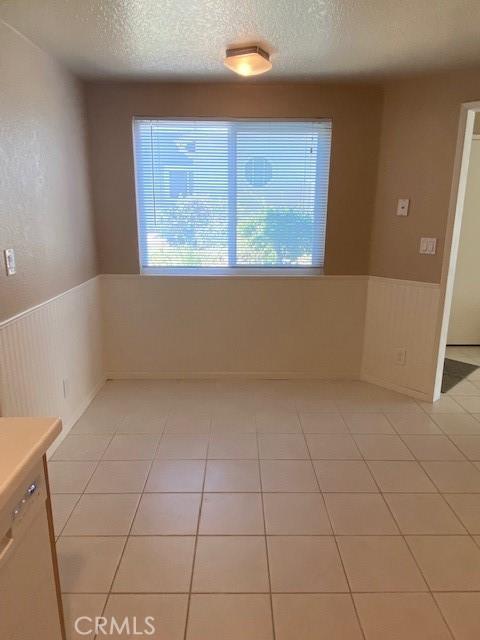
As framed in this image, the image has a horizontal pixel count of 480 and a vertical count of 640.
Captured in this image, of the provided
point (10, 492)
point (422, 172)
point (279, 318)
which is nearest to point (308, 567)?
point (10, 492)

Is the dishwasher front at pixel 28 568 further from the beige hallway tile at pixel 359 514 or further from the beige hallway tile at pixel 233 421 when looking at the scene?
the beige hallway tile at pixel 233 421

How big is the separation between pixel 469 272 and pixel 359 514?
3.43 metres

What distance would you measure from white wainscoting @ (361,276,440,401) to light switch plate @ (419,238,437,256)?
233mm

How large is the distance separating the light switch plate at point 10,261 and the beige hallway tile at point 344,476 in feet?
6.47

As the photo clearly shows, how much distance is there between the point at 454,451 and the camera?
8.71ft

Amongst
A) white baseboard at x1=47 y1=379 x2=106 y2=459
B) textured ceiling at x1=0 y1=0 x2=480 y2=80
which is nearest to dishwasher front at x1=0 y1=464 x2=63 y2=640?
white baseboard at x1=47 y1=379 x2=106 y2=459

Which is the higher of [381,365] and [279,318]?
[279,318]

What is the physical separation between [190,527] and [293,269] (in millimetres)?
2240

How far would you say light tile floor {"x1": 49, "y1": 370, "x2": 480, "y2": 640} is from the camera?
1.58 meters

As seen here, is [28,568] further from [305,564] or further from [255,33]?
[255,33]

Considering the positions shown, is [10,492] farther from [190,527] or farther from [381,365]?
[381,365]

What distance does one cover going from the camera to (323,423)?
3.00 m

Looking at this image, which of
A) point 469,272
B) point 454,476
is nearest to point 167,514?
point 454,476

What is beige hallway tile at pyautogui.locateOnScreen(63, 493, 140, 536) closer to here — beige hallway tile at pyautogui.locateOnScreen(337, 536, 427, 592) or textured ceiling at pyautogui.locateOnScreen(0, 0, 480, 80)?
beige hallway tile at pyautogui.locateOnScreen(337, 536, 427, 592)
